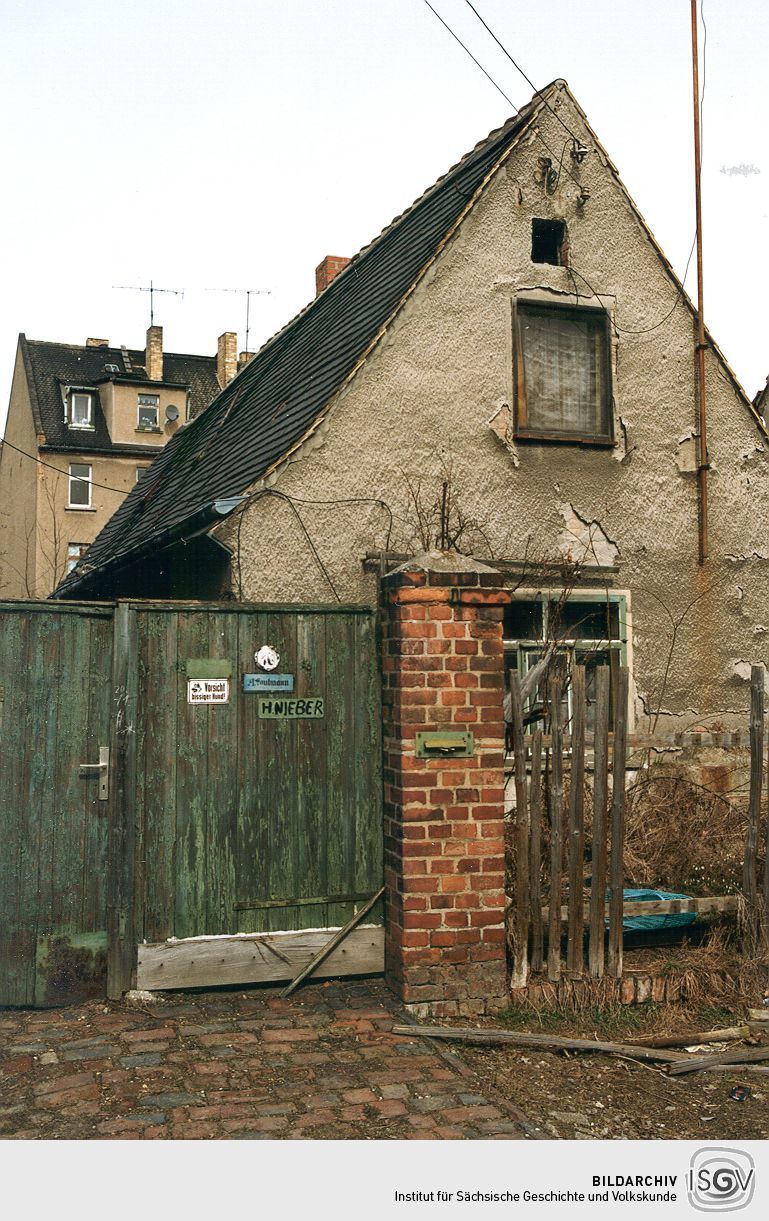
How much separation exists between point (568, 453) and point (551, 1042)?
4.81m

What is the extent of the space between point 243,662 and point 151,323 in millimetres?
34947

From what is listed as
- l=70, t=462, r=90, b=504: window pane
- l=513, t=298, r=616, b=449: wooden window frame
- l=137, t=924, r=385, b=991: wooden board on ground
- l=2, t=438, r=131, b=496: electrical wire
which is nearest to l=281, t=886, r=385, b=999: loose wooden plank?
l=137, t=924, r=385, b=991: wooden board on ground

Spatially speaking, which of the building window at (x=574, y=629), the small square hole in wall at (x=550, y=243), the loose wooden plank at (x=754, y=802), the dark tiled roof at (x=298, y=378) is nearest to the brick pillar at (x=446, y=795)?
the loose wooden plank at (x=754, y=802)

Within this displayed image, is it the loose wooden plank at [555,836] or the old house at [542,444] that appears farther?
the old house at [542,444]

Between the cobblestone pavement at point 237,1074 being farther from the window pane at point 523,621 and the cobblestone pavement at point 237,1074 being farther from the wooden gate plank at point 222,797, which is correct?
the window pane at point 523,621

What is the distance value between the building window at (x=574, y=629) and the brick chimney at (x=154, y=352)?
32.2m

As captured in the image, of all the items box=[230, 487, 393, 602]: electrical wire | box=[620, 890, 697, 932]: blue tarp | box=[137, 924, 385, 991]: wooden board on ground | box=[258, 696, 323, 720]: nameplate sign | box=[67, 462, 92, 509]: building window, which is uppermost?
box=[67, 462, 92, 509]: building window

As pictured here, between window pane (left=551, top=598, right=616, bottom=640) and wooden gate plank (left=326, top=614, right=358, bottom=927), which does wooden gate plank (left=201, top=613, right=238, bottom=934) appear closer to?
wooden gate plank (left=326, top=614, right=358, bottom=927)

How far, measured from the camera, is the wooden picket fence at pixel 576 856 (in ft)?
18.0

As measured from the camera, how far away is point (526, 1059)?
16.0ft

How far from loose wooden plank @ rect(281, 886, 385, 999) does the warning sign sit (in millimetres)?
1350

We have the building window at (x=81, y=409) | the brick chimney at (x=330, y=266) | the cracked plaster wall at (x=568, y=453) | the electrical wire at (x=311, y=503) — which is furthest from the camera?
the building window at (x=81, y=409)

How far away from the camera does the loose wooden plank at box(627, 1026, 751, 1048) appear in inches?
201

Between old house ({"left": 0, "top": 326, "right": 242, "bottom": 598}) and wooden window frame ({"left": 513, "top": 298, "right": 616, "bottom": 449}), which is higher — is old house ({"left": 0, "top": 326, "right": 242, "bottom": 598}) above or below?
above
